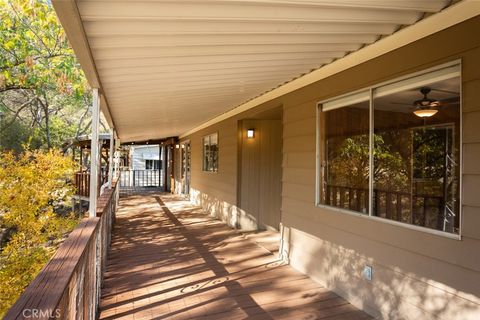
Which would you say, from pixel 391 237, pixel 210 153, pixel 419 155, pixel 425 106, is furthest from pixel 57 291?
pixel 210 153

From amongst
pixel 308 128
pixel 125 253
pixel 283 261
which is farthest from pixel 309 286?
pixel 125 253

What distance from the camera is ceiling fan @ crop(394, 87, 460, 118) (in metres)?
2.54

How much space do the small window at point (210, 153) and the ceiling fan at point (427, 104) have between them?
5.40 m

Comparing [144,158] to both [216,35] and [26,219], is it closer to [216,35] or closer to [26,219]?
[26,219]

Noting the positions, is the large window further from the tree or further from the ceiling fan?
the tree

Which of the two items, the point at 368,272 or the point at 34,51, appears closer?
the point at 368,272

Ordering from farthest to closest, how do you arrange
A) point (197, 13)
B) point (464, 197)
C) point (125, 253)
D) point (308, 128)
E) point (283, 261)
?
point (125, 253) < point (283, 261) < point (308, 128) < point (464, 197) < point (197, 13)

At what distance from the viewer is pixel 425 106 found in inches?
120

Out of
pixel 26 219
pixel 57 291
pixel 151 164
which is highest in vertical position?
pixel 151 164

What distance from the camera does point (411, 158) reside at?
159 inches

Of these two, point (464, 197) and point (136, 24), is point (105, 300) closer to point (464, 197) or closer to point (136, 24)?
point (136, 24)

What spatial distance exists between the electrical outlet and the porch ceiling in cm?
197

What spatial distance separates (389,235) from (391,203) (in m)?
0.53

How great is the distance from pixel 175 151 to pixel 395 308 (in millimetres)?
13012
